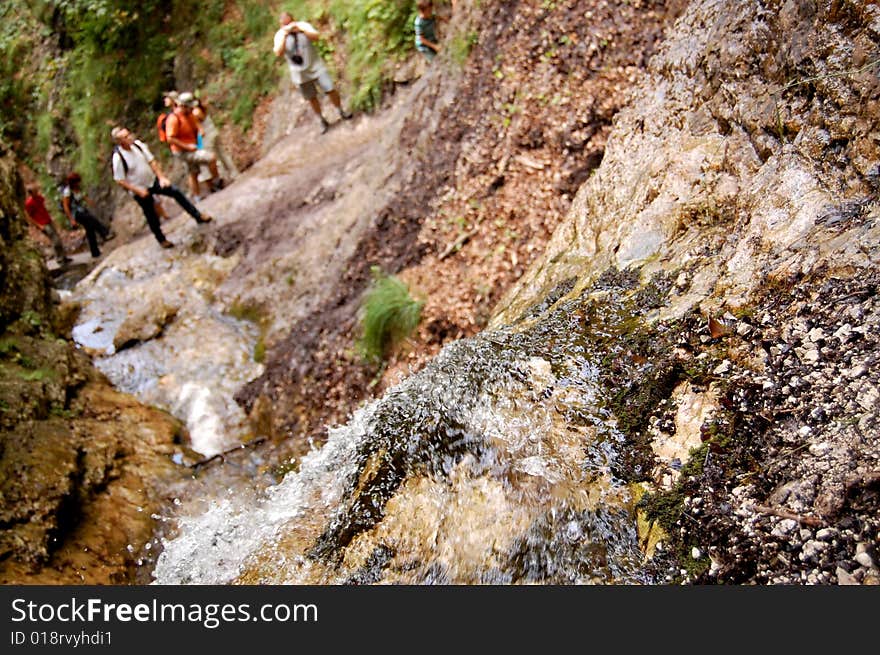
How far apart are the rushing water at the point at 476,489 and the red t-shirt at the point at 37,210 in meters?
11.6

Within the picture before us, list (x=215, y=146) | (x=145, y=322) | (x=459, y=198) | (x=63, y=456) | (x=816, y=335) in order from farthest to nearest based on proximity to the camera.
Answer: (x=215, y=146) < (x=145, y=322) < (x=459, y=198) < (x=63, y=456) < (x=816, y=335)

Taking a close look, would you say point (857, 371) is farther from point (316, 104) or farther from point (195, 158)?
point (195, 158)

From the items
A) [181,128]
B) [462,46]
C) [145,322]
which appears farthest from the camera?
[181,128]

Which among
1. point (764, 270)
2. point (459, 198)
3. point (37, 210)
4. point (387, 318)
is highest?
point (37, 210)

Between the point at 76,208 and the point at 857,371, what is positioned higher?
the point at 76,208

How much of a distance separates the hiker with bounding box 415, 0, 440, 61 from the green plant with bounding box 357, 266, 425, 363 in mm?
4465

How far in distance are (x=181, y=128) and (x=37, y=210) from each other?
4.24m

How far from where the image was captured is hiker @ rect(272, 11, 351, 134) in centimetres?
967

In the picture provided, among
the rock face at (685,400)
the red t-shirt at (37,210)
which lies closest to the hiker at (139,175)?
the red t-shirt at (37,210)

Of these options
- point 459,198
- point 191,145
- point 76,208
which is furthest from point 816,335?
point 76,208

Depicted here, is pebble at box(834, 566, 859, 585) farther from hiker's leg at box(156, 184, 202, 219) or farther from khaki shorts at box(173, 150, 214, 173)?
khaki shorts at box(173, 150, 214, 173)

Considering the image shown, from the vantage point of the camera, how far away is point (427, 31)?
889 cm

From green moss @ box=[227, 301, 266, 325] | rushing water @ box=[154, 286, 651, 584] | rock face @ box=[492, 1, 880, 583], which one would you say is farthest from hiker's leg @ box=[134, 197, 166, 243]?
rock face @ box=[492, 1, 880, 583]

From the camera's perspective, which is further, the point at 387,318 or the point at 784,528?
the point at 387,318
